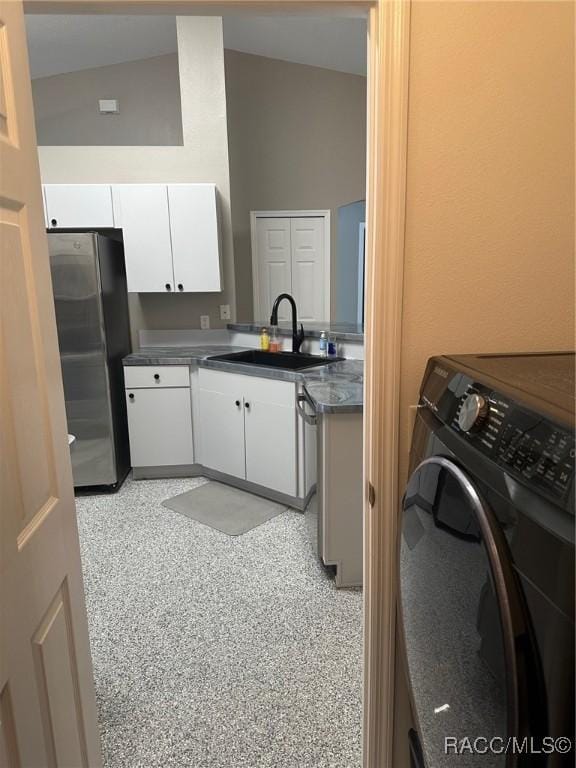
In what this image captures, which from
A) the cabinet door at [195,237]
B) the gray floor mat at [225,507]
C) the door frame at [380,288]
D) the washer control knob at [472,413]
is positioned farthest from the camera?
the cabinet door at [195,237]

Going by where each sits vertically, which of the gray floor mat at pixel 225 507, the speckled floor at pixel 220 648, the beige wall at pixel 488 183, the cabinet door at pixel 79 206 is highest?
the cabinet door at pixel 79 206

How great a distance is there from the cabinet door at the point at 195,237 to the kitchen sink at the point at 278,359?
0.54m

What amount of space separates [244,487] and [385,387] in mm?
2405

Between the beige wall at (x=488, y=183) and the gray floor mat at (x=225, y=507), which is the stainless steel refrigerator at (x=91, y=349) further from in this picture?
the beige wall at (x=488, y=183)

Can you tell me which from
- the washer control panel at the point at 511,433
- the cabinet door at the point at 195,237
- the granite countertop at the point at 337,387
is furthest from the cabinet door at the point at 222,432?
the washer control panel at the point at 511,433

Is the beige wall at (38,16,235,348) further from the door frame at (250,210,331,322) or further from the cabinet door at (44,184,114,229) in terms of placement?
the door frame at (250,210,331,322)

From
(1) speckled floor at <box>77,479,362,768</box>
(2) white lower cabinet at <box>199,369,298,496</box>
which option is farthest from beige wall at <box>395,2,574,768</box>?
(2) white lower cabinet at <box>199,369,298,496</box>

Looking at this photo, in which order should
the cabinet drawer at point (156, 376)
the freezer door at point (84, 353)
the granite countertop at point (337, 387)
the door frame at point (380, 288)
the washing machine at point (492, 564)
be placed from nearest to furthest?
the washing machine at point (492, 564) → the door frame at point (380, 288) → the granite countertop at point (337, 387) → the freezer door at point (84, 353) → the cabinet drawer at point (156, 376)

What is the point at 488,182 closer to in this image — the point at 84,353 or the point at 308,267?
the point at 84,353

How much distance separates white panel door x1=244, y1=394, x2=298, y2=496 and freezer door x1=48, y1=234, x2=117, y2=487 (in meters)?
0.95

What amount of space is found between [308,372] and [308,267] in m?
2.46

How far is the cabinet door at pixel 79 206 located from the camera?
3.46 meters

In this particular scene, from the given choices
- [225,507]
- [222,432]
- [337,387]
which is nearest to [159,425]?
[222,432]

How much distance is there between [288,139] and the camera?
4.76 meters
